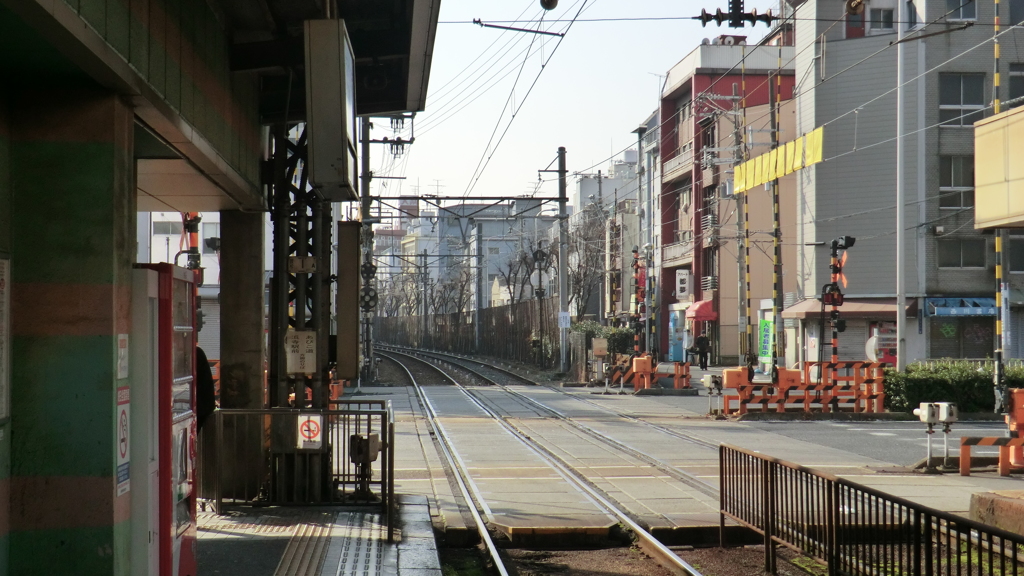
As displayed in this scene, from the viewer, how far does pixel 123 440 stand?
5547 mm

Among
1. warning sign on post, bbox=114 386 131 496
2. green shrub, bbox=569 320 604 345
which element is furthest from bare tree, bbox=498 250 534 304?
warning sign on post, bbox=114 386 131 496

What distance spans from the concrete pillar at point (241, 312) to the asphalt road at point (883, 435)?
10185 mm

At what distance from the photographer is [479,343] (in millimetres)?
64250

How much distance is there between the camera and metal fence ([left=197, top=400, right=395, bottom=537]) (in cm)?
1002

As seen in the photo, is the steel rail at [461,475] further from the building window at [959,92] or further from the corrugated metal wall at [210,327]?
the building window at [959,92]

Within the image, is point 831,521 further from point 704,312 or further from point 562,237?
point 704,312

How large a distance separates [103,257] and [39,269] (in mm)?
332

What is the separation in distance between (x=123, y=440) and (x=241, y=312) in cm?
547

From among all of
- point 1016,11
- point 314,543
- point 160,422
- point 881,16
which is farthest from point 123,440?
point 881,16

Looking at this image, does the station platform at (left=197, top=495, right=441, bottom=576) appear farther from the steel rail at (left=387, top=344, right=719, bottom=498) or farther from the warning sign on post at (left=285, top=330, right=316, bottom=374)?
the steel rail at (left=387, top=344, right=719, bottom=498)

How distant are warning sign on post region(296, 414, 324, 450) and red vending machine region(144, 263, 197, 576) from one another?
3.38 meters

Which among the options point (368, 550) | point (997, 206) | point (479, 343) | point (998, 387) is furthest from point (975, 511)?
point (479, 343)

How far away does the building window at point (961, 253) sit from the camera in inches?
1467

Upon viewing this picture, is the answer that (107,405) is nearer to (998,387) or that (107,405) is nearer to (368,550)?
(368,550)
